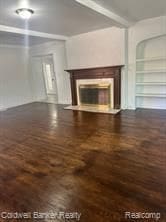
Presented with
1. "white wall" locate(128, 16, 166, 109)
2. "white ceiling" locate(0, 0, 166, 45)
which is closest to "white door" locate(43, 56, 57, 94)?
"white ceiling" locate(0, 0, 166, 45)

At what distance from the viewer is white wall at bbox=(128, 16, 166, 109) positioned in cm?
428

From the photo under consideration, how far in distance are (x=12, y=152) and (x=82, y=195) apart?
163cm

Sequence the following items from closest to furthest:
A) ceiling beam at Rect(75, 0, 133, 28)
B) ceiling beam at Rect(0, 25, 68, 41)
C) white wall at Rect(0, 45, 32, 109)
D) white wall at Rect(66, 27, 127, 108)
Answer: ceiling beam at Rect(75, 0, 133, 28), ceiling beam at Rect(0, 25, 68, 41), white wall at Rect(66, 27, 127, 108), white wall at Rect(0, 45, 32, 109)

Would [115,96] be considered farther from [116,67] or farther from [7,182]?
[7,182]

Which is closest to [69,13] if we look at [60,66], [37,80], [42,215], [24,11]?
[24,11]

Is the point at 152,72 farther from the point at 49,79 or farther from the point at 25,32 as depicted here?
the point at 49,79

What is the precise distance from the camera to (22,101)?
23.9 ft

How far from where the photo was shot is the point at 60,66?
652 centimetres

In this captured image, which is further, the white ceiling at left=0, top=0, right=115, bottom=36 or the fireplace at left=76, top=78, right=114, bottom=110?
the fireplace at left=76, top=78, right=114, bottom=110

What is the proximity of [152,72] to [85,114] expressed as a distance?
2.22m

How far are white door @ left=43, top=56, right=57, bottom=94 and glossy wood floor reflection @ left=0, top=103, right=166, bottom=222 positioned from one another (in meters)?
3.40

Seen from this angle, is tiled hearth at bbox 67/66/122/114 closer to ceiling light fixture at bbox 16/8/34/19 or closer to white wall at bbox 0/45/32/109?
white wall at bbox 0/45/32/109

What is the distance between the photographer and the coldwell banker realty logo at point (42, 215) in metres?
1.62

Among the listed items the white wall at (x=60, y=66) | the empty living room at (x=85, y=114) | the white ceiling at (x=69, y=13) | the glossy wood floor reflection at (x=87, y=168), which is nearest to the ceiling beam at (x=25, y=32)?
the empty living room at (x=85, y=114)
